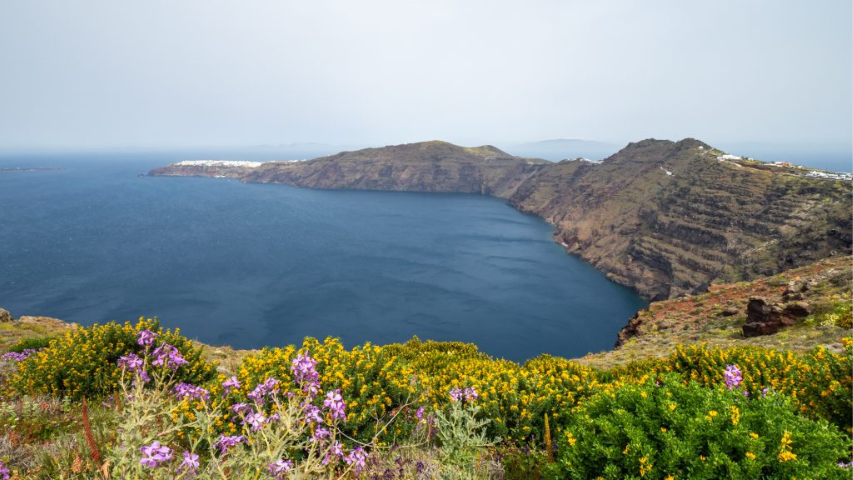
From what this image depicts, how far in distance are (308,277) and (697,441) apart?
7880cm

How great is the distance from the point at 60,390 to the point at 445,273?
251 feet

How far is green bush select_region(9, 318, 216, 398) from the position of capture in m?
9.64

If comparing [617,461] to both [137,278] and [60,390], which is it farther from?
[137,278]

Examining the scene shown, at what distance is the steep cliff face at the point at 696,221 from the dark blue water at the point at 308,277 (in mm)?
8078

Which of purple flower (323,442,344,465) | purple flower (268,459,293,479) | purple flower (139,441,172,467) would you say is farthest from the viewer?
purple flower (323,442,344,465)

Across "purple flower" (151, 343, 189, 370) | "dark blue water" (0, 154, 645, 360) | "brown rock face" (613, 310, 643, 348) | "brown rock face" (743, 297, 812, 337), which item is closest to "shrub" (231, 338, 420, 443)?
"purple flower" (151, 343, 189, 370)

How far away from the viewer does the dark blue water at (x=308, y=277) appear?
5762 centimetres

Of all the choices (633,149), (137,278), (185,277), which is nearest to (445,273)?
(185,277)

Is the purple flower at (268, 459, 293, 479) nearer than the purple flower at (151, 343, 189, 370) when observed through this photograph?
Yes

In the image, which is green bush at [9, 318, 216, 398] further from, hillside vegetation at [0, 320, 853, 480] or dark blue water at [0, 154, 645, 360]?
dark blue water at [0, 154, 645, 360]

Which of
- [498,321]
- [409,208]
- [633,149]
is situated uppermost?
[633,149]

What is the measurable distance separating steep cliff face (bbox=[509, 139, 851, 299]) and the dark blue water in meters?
8.08

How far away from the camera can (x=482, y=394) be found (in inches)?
340

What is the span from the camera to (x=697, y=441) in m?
4.39
